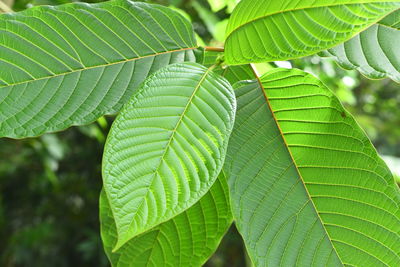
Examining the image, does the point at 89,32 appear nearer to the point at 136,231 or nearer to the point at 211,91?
the point at 211,91

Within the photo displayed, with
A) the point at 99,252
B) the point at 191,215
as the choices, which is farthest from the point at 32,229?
the point at 191,215

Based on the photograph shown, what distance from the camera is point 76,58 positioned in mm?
655

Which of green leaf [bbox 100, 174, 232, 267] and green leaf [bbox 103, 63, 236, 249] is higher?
green leaf [bbox 103, 63, 236, 249]

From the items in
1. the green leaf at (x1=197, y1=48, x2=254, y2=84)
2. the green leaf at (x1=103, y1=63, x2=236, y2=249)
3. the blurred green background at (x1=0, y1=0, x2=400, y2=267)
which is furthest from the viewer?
the blurred green background at (x1=0, y1=0, x2=400, y2=267)

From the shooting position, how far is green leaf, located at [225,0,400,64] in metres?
0.52

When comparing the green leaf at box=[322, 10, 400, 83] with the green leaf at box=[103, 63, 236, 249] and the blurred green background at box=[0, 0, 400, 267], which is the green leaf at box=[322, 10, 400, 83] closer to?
the green leaf at box=[103, 63, 236, 249]

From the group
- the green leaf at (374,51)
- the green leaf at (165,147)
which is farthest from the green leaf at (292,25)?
the green leaf at (374,51)

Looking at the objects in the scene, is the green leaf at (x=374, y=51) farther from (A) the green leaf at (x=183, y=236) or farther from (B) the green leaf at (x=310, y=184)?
(A) the green leaf at (x=183, y=236)

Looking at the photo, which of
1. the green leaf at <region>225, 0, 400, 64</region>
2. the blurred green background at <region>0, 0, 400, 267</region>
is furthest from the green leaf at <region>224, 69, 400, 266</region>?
the blurred green background at <region>0, 0, 400, 267</region>

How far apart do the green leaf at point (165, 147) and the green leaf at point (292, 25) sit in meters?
0.06

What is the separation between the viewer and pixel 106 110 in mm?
637

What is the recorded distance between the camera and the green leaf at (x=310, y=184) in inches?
25.5

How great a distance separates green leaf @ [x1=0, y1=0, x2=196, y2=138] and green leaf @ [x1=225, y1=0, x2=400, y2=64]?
0.10 metres

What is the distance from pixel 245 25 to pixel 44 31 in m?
0.25
